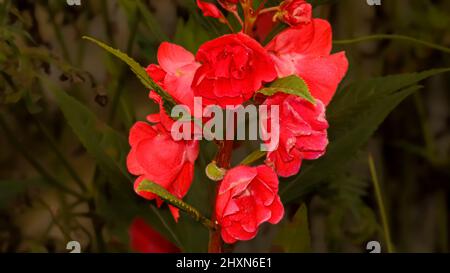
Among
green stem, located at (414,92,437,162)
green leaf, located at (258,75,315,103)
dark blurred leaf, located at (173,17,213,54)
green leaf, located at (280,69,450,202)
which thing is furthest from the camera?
green stem, located at (414,92,437,162)

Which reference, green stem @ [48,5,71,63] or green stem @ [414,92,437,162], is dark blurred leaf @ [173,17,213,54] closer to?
green stem @ [48,5,71,63]

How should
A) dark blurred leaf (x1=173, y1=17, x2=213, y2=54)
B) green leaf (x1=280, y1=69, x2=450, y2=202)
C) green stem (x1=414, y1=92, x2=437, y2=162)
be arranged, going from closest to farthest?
green leaf (x1=280, y1=69, x2=450, y2=202), dark blurred leaf (x1=173, y1=17, x2=213, y2=54), green stem (x1=414, y1=92, x2=437, y2=162)

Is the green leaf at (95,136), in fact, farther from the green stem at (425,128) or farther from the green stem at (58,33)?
the green stem at (425,128)

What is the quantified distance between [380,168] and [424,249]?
0.43ft

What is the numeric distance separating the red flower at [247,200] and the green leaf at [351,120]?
0.40 ft

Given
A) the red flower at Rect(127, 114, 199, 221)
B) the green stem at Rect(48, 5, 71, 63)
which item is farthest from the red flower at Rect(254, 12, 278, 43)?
the green stem at Rect(48, 5, 71, 63)

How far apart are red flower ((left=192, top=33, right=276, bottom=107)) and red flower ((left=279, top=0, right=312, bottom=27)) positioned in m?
0.04

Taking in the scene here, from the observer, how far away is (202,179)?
0.73 meters

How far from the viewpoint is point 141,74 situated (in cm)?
50

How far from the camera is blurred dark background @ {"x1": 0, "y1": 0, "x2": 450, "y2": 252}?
740mm

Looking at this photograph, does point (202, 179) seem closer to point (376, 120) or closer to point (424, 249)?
point (376, 120)

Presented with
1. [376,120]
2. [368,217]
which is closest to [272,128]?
[376,120]
